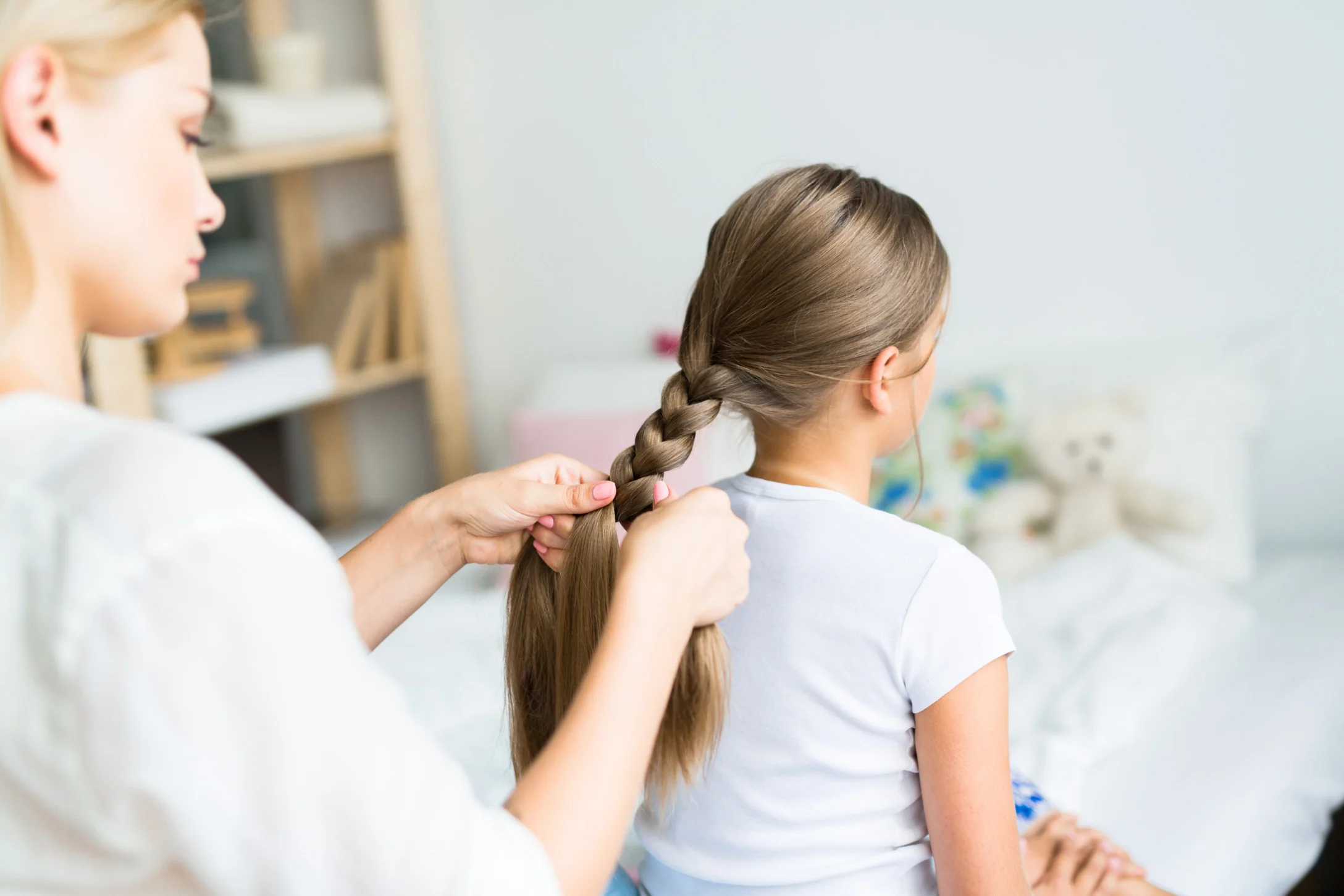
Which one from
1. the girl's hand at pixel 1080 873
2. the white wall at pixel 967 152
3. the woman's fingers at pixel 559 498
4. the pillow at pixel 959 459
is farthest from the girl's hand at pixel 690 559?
the white wall at pixel 967 152

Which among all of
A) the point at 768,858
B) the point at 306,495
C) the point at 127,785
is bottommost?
the point at 306,495

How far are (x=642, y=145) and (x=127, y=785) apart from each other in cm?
213

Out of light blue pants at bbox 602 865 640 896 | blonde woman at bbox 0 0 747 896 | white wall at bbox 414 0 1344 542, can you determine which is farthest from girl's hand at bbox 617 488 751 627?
white wall at bbox 414 0 1344 542

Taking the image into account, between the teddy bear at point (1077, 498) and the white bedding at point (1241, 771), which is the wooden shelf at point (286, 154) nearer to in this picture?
the teddy bear at point (1077, 498)

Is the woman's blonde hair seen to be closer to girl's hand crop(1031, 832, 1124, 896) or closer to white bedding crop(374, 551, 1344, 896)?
white bedding crop(374, 551, 1344, 896)

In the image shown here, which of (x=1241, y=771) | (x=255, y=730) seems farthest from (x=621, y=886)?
(x=1241, y=771)

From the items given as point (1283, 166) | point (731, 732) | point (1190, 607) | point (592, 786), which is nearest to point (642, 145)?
point (1283, 166)

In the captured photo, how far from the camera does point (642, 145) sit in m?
2.48

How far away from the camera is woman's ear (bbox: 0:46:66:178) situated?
1.87 ft

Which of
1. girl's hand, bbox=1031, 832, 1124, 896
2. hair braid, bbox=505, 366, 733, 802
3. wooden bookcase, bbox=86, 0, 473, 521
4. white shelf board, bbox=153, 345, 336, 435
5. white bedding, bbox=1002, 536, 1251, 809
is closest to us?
hair braid, bbox=505, 366, 733, 802

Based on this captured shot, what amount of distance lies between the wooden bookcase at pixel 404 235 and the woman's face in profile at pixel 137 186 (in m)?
1.69

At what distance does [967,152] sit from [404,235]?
128cm

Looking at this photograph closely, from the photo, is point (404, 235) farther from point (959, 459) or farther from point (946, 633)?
point (946, 633)

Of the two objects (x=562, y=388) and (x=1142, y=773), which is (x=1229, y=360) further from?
(x=562, y=388)
